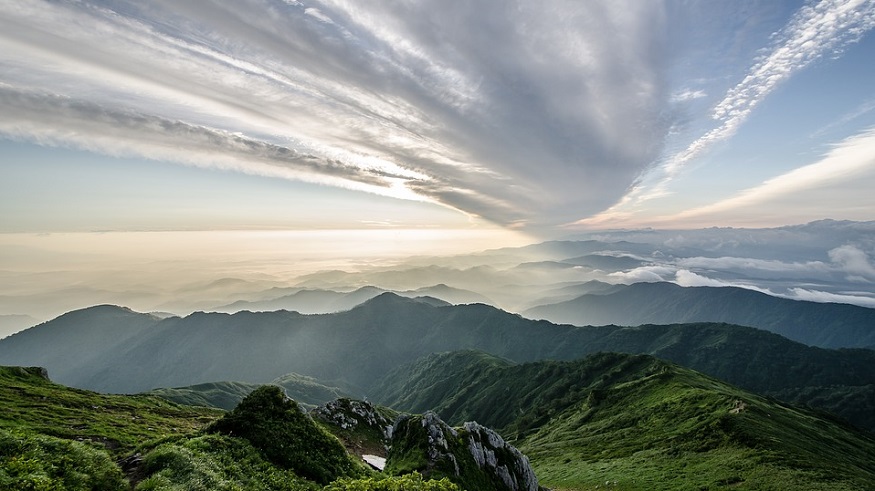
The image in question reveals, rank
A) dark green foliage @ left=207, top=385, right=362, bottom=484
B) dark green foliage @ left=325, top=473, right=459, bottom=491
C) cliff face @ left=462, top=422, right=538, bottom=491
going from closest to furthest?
1. dark green foliage @ left=325, top=473, right=459, bottom=491
2. dark green foliage @ left=207, top=385, right=362, bottom=484
3. cliff face @ left=462, top=422, right=538, bottom=491

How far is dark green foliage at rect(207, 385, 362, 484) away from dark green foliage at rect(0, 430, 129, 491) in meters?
10.1

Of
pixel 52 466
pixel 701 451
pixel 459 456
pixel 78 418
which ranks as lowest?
pixel 701 451

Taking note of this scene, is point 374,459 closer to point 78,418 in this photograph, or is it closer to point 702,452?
point 78,418

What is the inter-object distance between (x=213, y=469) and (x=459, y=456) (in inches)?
1197

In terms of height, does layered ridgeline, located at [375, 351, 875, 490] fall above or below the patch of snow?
below

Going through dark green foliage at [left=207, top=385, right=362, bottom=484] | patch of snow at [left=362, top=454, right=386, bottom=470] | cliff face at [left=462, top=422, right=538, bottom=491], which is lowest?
patch of snow at [left=362, top=454, right=386, bottom=470]

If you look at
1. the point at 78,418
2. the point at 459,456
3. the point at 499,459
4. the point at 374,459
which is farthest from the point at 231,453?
the point at 78,418

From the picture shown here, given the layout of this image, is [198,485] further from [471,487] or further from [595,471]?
[595,471]

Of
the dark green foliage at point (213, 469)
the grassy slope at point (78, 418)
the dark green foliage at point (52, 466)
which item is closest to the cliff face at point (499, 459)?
the dark green foliage at point (213, 469)

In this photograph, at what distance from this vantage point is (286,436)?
33.1 meters

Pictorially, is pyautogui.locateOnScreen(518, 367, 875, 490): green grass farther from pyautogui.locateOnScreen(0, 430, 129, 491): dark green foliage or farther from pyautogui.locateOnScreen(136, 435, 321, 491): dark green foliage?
pyautogui.locateOnScreen(0, 430, 129, 491): dark green foliage

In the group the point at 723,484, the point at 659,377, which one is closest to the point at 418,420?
the point at 723,484

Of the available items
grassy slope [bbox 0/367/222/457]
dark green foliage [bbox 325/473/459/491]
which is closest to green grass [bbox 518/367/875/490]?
dark green foliage [bbox 325/473/459/491]

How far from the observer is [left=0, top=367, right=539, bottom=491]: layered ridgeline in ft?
64.3
